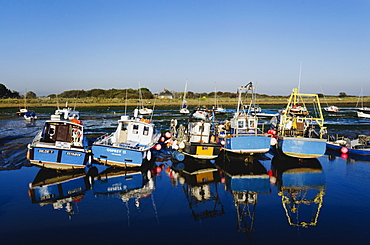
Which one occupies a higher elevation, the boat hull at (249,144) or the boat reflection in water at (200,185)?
the boat hull at (249,144)

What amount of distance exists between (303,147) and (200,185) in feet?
28.3

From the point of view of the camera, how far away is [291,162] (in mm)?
22797

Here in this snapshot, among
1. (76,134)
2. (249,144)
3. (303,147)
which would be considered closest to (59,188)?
(76,134)

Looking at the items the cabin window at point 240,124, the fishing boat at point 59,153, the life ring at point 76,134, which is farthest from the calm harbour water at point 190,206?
the cabin window at point 240,124

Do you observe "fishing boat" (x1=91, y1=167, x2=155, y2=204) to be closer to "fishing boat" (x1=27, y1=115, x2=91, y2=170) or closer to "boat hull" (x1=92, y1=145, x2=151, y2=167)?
"boat hull" (x1=92, y1=145, x2=151, y2=167)

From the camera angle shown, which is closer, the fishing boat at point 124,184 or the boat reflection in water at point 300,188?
the boat reflection in water at point 300,188

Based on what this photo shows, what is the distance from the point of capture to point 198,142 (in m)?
22.0

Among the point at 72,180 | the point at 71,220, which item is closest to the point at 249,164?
the point at 72,180

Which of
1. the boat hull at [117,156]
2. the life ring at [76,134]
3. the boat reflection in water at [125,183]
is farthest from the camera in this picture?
the life ring at [76,134]

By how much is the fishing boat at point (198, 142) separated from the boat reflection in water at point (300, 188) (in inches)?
184

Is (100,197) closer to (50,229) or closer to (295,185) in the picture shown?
(50,229)

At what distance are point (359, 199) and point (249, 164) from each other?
8.38 m

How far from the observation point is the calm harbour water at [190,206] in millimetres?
11172

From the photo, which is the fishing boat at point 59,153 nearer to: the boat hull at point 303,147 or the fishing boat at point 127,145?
the fishing boat at point 127,145
